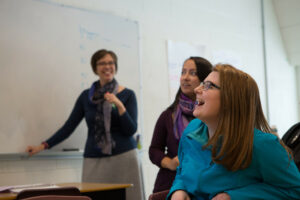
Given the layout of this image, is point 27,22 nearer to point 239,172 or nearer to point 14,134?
point 14,134

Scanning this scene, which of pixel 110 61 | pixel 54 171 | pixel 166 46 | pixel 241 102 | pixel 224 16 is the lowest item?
pixel 54 171

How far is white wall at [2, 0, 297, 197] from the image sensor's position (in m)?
4.18

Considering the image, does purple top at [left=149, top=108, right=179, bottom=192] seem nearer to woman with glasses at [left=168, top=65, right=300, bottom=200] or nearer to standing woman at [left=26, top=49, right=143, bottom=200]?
standing woman at [left=26, top=49, right=143, bottom=200]

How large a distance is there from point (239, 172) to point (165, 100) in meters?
3.16

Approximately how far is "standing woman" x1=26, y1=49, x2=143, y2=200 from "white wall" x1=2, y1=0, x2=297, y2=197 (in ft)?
2.87

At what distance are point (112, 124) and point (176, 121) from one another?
2.94ft

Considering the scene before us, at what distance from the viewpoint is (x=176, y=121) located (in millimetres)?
2391

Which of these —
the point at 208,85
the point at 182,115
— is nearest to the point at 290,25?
the point at 182,115

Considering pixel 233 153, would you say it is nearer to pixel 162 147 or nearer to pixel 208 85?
pixel 208 85

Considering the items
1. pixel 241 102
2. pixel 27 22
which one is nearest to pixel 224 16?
pixel 27 22

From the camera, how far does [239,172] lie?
127 centimetres

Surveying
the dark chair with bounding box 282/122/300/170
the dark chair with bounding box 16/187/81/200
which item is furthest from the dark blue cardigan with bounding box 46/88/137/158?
the dark chair with bounding box 282/122/300/170

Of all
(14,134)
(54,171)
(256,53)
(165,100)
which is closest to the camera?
(14,134)

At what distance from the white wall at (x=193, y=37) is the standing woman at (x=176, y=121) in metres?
1.67
